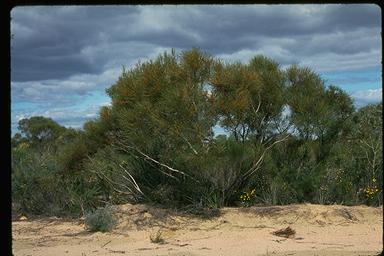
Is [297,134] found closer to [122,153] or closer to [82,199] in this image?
[122,153]

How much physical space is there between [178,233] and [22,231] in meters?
3.68

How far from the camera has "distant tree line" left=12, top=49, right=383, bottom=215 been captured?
42.7 ft

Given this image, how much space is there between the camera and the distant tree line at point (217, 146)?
13016mm

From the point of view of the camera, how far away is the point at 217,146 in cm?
1284

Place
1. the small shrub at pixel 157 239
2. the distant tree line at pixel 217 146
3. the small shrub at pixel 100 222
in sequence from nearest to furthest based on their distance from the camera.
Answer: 1. the small shrub at pixel 157 239
2. the small shrub at pixel 100 222
3. the distant tree line at pixel 217 146

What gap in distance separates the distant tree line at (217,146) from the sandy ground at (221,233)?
0.84 m

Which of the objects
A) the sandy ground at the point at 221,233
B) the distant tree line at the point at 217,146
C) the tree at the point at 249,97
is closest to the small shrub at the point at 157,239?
the sandy ground at the point at 221,233

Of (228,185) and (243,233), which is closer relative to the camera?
(243,233)

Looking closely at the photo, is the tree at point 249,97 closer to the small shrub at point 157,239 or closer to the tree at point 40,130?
the small shrub at point 157,239

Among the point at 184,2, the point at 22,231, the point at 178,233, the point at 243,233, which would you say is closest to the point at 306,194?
the point at 243,233

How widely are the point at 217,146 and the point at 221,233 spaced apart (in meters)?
2.23

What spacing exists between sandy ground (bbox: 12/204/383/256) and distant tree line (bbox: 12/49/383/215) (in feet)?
2.75

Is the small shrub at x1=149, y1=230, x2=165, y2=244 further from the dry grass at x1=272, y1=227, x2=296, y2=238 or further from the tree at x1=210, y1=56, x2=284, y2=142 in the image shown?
the tree at x1=210, y1=56, x2=284, y2=142
